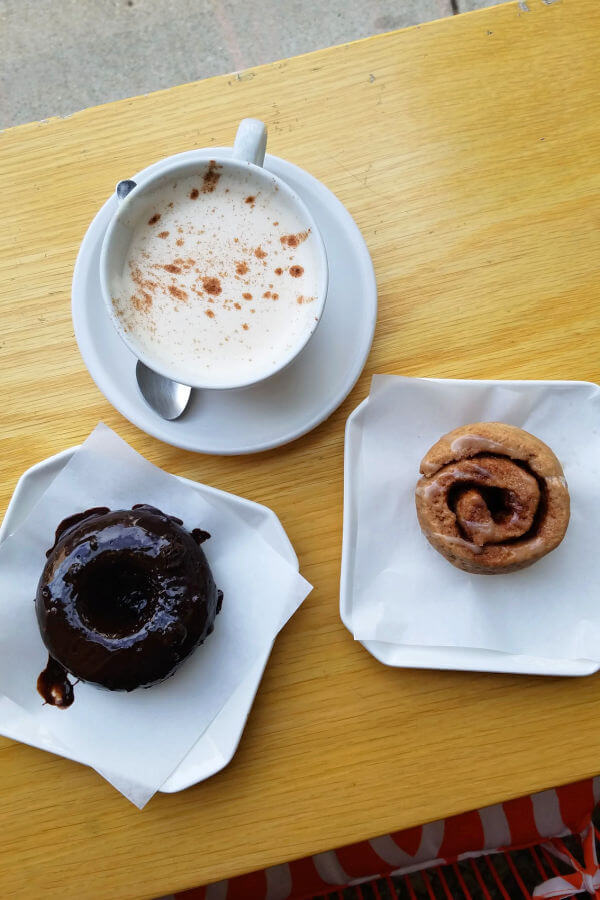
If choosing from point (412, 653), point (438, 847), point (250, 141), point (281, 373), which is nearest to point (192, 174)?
point (250, 141)

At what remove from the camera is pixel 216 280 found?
98 centimetres

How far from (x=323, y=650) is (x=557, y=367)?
57cm

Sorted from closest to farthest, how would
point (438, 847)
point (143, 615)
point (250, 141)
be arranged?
point (250, 141) → point (143, 615) → point (438, 847)

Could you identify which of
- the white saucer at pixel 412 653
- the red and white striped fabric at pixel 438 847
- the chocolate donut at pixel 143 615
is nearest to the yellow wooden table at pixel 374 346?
the white saucer at pixel 412 653

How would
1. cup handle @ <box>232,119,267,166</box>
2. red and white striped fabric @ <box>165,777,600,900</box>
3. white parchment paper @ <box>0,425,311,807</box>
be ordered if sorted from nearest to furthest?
cup handle @ <box>232,119,267,166</box> < white parchment paper @ <box>0,425,311,807</box> < red and white striped fabric @ <box>165,777,600,900</box>

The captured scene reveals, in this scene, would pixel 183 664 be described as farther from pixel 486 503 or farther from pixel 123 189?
pixel 123 189

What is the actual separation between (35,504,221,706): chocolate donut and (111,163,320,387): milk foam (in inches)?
9.8

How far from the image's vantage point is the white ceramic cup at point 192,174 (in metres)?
0.93

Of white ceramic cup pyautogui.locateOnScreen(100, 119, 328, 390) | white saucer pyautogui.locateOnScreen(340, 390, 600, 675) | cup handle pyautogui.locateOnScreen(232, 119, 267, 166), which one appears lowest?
white saucer pyautogui.locateOnScreen(340, 390, 600, 675)

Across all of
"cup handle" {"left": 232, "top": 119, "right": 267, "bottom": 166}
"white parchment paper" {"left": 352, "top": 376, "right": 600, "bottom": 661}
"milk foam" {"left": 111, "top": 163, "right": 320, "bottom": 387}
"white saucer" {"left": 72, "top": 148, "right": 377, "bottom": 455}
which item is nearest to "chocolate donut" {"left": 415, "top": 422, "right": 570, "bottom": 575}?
"white parchment paper" {"left": 352, "top": 376, "right": 600, "bottom": 661}

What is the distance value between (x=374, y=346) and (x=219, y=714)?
1.97 ft

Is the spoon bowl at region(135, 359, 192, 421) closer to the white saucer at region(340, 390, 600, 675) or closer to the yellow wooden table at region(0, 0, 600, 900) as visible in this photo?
the yellow wooden table at region(0, 0, 600, 900)

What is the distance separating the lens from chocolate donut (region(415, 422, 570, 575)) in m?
1.00

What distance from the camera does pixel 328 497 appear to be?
3.59ft
